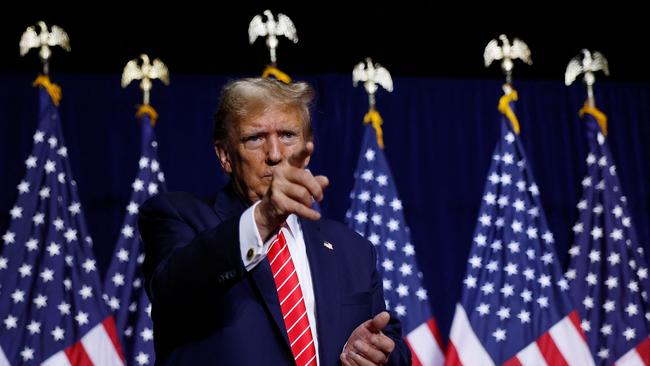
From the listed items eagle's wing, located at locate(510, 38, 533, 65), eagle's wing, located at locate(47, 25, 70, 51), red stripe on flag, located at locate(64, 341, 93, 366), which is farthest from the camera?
eagle's wing, located at locate(510, 38, 533, 65)

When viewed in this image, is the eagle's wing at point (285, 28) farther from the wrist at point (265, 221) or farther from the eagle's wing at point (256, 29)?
the wrist at point (265, 221)

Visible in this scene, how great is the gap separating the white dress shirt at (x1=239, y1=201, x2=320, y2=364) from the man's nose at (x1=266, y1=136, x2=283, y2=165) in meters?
0.12

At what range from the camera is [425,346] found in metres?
4.53

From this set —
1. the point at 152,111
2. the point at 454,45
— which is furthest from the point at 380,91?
the point at 152,111

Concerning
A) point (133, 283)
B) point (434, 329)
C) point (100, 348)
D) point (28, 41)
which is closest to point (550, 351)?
point (434, 329)

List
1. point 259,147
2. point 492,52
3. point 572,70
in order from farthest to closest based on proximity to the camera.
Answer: point 572,70 → point 492,52 → point 259,147

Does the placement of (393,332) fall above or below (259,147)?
below

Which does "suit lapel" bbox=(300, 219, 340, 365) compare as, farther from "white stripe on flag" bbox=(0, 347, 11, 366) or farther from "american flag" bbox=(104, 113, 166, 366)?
"white stripe on flag" bbox=(0, 347, 11, 366)

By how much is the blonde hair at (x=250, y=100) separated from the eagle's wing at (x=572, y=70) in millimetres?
3242

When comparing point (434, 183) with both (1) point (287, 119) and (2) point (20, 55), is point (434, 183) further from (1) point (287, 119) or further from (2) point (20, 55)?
(1) point (287, 119)

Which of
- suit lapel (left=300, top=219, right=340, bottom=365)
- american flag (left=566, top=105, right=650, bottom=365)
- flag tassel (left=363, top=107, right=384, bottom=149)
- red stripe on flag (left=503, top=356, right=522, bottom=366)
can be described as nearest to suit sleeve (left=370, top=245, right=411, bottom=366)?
suit lapel (left=300, top=219, right=340, bottom=365)

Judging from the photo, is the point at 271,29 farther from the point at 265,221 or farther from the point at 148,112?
the point at 265,221

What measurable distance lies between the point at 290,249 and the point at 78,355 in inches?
104

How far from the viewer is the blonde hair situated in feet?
6.53
